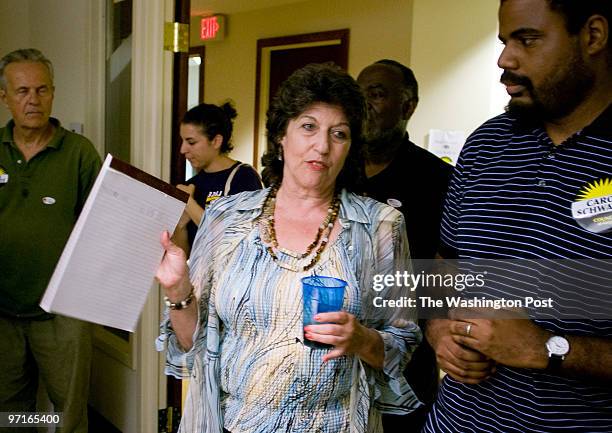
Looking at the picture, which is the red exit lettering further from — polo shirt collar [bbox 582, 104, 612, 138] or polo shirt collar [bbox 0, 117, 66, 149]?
polo shirt collar [bbox 582, 104, 612, 138]

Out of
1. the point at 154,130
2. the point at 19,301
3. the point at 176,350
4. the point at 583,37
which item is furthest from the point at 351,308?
the point at 19,301

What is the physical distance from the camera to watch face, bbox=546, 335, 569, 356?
942mm

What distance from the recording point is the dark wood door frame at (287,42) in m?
4.80

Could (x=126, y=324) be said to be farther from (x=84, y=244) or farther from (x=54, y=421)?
(x=54, y=421)

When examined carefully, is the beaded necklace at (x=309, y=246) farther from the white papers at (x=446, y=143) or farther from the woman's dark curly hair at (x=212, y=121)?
the white papers at (x=446, y=143)

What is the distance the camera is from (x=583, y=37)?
3.32 feet

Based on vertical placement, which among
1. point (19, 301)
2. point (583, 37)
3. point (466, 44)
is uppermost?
point (466, 44)

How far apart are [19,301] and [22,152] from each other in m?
0.60

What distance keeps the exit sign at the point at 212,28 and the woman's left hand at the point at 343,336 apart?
5.31m

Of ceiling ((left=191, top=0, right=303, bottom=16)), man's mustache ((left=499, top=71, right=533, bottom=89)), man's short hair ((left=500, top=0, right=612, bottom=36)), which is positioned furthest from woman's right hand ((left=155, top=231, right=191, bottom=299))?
ceiling ((left=191, top=0, right=303, bottom=16))

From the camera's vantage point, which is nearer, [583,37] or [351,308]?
[583,37]

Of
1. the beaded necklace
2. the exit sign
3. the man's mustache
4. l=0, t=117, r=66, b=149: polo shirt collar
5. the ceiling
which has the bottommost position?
the beaded necklace

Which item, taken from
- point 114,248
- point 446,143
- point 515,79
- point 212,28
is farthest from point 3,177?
point 212,28

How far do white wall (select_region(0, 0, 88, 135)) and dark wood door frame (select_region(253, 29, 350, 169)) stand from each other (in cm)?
231
